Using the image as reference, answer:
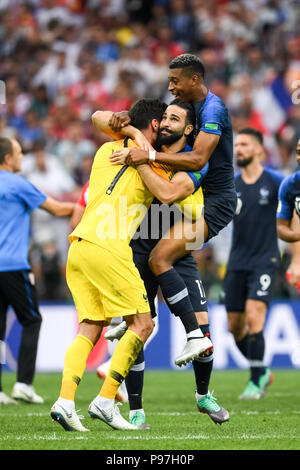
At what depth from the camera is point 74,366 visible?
5.64 meters

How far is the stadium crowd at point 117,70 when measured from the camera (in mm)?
14430

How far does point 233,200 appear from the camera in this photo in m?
6.52

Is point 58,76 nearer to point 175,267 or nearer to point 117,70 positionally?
point 117,70

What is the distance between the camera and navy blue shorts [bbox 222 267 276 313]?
8.95 m

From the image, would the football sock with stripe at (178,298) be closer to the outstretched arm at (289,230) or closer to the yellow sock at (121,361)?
the yellow sock at (121,361)

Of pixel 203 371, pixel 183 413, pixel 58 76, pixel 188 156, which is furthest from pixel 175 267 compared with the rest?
pixel 58 76

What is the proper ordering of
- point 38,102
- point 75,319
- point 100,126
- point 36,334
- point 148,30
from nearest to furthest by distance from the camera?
point 100,126, point 36,334, point 75,319, point 38,102, point 148,30

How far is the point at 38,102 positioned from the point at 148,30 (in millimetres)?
3104

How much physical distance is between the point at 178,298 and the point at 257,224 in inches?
135

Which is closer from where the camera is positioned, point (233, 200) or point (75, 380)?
point (75, 380)

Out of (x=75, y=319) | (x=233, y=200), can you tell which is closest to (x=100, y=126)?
(x=233, y=200)

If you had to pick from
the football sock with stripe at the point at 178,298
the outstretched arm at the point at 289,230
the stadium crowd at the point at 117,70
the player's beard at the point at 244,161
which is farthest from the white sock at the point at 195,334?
the stadium crowd at the point at 117,70

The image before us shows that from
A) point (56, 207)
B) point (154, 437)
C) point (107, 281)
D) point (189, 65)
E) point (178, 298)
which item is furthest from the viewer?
point (56, 207)
